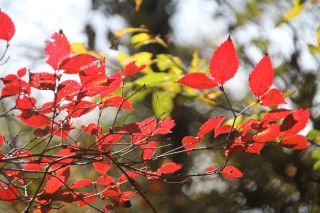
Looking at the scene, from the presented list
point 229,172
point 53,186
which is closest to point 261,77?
point 229,172

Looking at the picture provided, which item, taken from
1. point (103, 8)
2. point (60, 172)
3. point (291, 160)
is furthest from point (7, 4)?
point (60, 172)

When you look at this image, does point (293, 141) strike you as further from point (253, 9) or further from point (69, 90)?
point (253, 9)

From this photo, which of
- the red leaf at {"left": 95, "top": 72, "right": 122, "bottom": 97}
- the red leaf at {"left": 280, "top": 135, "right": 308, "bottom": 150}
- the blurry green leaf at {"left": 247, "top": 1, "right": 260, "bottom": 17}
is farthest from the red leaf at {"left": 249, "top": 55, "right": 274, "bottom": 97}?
the blurry green leaf at {"left": 247, "top": 1, "right": 260, "bottom": 17}

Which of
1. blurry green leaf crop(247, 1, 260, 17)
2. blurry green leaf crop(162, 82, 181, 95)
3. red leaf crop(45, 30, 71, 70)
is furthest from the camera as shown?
blurry green leaf crop(247, 1, 260, 17)

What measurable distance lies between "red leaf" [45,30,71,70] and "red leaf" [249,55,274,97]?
0.38 meters

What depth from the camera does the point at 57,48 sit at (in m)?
0.72

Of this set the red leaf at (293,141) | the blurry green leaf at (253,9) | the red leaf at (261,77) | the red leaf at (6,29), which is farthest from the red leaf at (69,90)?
the blurry green leaf at (253,9)

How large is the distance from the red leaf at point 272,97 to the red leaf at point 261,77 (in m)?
0.01

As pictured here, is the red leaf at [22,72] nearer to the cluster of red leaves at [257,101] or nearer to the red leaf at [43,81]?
the red leaf at [43,81]

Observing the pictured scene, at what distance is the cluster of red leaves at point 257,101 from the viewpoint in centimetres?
81

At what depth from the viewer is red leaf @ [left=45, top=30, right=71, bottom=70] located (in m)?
0.72

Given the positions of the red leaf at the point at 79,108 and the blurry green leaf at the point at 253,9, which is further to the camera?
the blurry green leaf at the point at 253,9

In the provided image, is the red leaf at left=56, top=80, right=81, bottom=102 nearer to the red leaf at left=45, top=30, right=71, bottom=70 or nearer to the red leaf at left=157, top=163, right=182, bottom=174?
the red leaf at left=45, top=30, right=71, bottom=70

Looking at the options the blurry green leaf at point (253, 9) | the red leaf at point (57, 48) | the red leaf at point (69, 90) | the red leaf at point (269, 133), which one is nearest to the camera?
the red leaf at point (57, 48)
